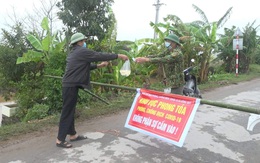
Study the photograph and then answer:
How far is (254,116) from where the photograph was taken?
302 cm

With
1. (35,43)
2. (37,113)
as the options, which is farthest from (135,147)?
(35,43)

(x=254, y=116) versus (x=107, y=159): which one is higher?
(x=254, y=116)

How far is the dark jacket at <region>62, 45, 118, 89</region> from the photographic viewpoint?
3.66 meters

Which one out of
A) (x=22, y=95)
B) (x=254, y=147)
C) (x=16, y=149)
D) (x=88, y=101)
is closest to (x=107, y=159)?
(x=16, y=149)

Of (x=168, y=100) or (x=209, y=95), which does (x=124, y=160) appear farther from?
(x=209, y=95)

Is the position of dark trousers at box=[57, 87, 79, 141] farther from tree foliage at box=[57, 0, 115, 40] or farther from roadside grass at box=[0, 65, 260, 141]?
tree foliage at box=[57, 0, 115, 40]

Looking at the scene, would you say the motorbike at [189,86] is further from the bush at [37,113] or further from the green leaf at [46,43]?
the green leaf at [46,43]

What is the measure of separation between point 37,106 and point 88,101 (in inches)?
48.5

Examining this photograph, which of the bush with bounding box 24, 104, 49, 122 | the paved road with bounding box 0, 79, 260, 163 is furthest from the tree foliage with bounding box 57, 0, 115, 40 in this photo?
the paved road with bounding box 0, 79, 260, 163

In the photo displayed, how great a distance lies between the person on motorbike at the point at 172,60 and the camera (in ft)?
14.0

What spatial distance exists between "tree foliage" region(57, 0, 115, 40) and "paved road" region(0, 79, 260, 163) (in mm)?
3937

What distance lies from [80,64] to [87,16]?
486cm

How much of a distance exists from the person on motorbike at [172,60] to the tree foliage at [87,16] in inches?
156

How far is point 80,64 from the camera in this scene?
12.2 ft
